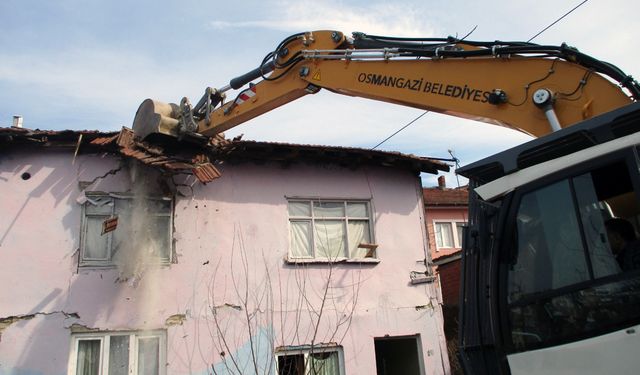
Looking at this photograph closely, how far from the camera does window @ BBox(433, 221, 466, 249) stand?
25.6 m

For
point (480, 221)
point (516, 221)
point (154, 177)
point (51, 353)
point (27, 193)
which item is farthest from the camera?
point (154, 177)

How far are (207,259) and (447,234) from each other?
16746mm

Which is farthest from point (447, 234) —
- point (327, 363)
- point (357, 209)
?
point (327, 363)

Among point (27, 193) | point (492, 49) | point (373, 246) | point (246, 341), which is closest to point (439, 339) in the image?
point (373, 246)

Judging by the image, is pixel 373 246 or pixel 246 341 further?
pixel 373 246

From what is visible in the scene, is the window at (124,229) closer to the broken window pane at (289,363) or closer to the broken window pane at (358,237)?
the broken window pane at (289,363)

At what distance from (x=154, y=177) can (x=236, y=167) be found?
1.59 m

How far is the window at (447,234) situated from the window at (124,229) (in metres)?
16.6

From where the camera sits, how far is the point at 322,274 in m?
11.4

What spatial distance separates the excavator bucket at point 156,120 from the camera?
10445mm

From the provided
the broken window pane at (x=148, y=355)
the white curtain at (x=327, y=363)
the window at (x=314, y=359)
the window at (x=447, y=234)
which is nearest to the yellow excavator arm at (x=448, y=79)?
the broken window pane at (x=148, y=355)

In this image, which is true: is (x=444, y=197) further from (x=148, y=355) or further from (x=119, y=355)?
(x=119, y=355)

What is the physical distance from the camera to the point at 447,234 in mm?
25812

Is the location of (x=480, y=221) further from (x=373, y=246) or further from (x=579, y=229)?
(x=373, y=246)
